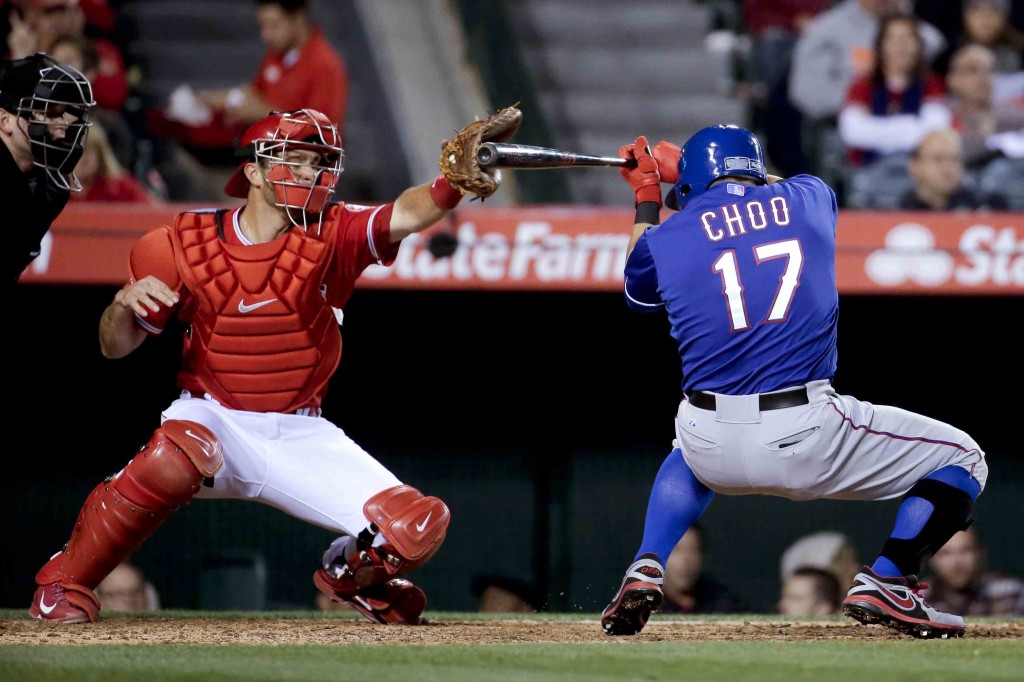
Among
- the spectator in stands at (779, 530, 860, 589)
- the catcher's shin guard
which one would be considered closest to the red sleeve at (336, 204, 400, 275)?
the catcher's shin guard

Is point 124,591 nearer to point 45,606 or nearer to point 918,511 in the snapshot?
A: point 45,606

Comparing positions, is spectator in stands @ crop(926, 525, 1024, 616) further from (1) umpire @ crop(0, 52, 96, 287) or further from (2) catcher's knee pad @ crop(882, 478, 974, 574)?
(1) umpire @ crop(0, 52, 96, 287)

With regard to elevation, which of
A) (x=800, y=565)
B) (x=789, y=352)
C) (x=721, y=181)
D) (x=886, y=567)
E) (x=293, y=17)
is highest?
(x=293, y=17)

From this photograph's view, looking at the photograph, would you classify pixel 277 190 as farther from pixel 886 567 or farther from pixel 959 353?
pixel 959 353

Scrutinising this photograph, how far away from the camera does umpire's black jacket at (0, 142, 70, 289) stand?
4176 millimetres

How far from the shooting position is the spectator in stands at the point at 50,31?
6555 mm

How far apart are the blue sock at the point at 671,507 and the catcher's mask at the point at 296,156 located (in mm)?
1287

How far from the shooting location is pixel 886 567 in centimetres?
361

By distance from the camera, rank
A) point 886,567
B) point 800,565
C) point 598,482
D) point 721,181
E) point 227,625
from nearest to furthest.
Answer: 1. point 886,567
2. point 721,181
3. point 227,625
4. point 800,565
5. point 598,482

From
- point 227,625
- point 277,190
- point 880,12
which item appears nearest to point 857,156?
point 880,12

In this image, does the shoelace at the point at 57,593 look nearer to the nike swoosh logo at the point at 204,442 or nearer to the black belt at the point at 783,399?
the nike swoosh logo at the point at 204,442

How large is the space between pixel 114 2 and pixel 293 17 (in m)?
1.40

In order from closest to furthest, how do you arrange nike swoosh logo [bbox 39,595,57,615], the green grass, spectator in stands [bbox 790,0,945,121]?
the green grass
nike swoosh logo [bbox 39,595,57,615]
spectator in stands [bbox 790,0,945,121]

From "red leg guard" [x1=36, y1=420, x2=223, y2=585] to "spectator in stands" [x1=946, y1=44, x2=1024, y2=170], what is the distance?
4414 millimetres
